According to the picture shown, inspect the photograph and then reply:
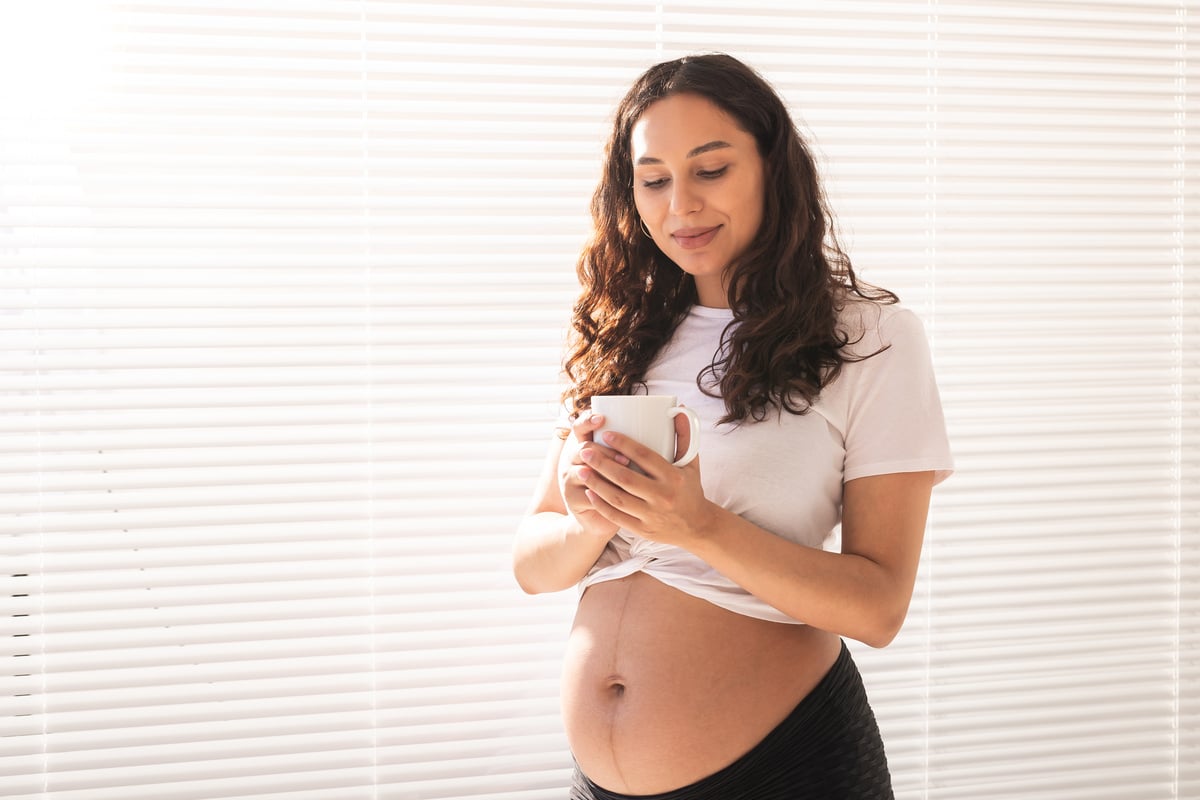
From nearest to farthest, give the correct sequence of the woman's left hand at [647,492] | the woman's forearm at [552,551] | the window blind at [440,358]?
the woman's left hand at [647,492] < the woman's forearm at [552,551] < the window blind at [440,358]

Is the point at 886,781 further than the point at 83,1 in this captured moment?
No

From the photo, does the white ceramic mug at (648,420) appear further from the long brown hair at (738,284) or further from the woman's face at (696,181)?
the woman's face at (696,181)

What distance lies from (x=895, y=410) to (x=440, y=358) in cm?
83

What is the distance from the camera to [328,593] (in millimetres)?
1726

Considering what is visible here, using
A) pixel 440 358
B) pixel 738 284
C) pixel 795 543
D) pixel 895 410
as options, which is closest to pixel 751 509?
pixel 795 543

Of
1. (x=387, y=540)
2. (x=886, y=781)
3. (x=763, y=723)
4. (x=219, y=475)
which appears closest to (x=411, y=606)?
(x=387, y=540)

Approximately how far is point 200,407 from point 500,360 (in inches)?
20.5

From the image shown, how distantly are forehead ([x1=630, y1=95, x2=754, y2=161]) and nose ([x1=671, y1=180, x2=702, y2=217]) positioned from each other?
4 cm

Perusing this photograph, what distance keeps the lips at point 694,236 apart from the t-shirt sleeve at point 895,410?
0.26 m

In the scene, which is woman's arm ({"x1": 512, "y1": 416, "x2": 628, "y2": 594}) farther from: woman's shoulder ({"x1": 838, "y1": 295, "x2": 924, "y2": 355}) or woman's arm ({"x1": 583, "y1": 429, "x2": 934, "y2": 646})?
woman's shoulder ({"x1": 838, "y1": 295, "x2": 924, "y2": 355})

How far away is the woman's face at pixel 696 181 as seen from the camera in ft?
4.41

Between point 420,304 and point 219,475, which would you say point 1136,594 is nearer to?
point 420,304

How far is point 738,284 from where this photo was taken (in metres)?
1.41

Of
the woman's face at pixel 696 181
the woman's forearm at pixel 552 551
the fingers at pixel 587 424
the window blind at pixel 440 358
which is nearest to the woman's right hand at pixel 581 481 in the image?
the fingers at pixel 587 424
